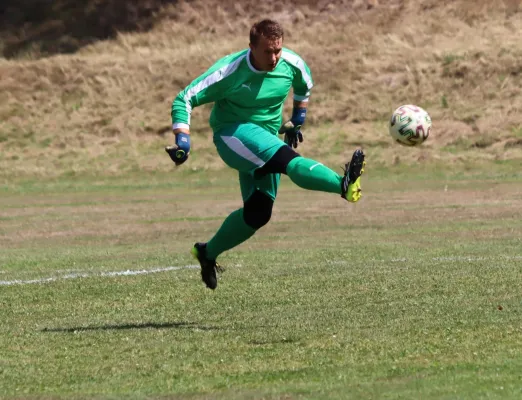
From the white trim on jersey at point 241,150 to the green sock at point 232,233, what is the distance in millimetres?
913

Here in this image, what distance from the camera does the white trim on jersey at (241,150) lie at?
8867 millimetres

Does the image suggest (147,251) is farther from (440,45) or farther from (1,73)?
(1,73)

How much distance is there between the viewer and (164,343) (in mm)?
7949

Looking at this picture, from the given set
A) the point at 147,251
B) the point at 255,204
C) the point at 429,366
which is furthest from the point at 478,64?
the point at 429,366

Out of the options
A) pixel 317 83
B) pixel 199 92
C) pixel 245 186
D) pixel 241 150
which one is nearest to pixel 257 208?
pixel 245 186

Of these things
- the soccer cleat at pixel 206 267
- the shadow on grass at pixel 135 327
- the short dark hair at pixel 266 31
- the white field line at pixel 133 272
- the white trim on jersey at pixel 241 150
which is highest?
the short dark hair at pixel 266 31

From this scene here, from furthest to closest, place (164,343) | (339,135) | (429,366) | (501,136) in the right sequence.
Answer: (339,135), (501,136), (164,343), (429,366)

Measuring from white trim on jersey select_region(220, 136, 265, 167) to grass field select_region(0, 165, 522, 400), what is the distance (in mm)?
1281

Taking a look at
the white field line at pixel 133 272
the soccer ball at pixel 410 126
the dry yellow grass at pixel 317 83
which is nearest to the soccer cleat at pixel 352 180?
the soccer ball at pixel 410 126

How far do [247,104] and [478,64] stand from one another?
29.2 m

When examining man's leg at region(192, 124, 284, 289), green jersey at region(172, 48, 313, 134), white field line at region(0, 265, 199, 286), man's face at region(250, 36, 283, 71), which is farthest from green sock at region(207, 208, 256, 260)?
white field line at region(0, 265, 199, 286)

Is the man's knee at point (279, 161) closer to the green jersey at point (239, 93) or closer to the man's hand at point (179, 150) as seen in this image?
the green jersey at point (239, 93)

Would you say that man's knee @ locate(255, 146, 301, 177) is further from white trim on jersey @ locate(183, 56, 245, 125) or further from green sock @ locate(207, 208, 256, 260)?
green sock @ locate(207, 208, 256, 260)

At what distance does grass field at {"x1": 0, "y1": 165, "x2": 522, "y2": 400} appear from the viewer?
6559mm
